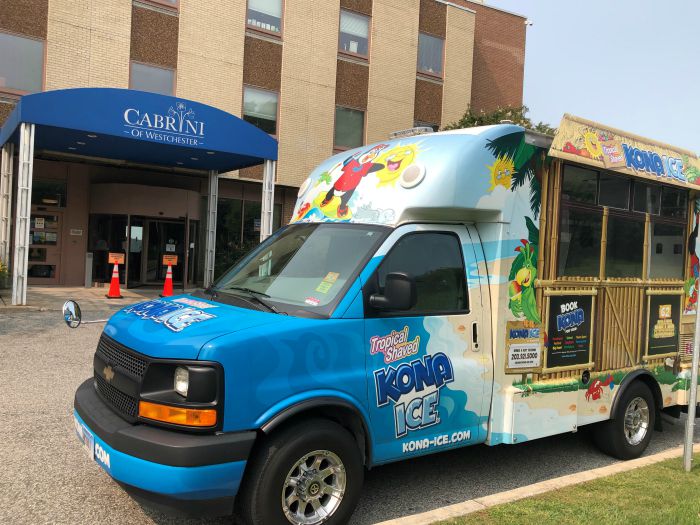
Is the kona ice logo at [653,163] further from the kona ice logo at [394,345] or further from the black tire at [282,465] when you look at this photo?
the black tire at [282,465]

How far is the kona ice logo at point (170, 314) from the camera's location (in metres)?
3.44

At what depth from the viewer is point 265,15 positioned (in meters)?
18.6

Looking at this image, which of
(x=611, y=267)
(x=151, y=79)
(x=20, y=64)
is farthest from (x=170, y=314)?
(x=151, y=79)

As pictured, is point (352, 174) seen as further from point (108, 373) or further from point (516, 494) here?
point (516, 494)

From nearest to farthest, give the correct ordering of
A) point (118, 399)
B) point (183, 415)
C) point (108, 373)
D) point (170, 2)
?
point (183, 415) < point (118, 399) < point (108, 373) < point (170, 2)

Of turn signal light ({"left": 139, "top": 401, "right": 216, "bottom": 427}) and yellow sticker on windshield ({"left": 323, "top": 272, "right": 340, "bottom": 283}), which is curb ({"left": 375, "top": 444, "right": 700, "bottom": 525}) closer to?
turn signal light ({"left": 139, "top": 401, "right": 216, "bottom": 427})

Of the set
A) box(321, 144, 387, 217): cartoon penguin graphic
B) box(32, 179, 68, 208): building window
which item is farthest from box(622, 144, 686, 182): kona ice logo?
box(32, 179, 68, 208): building window

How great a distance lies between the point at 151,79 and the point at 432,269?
1524cm

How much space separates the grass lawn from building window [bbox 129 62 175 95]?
1601cm

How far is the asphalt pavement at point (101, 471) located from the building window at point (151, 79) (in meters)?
11.6

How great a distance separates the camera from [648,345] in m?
5.56

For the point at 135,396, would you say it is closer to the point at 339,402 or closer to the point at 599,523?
the point at 339,402

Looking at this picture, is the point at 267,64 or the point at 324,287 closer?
the point at 324,287

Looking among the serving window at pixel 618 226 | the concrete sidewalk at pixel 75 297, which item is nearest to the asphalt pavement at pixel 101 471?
the serving window at pixel 618 226
